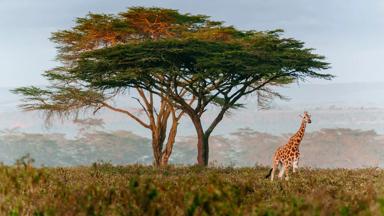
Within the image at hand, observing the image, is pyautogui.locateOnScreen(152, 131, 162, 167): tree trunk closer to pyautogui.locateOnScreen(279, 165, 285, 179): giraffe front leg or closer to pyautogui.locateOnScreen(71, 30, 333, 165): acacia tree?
pyautogui.locateOnScreen(71, 30, 333, 165): acacia tree

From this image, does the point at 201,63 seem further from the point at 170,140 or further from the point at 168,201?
the point at 168,201

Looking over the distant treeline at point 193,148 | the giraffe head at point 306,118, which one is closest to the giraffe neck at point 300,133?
the giraffe head at point 306,118

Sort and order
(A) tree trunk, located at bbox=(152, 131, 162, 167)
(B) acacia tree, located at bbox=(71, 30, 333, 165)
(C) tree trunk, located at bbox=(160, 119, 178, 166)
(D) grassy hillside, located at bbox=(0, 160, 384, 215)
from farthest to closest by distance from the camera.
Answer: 1. (A) tree trunk, located at bbox=(152, 131, 162, 167)
2. (C) tree trunk, located at bbox=(160, 119, 178, 166)
3. (B) acacia tree, located at bbox=(71, 30, 333, 165)
4. (D) grassy hillside, located at bbox=(0, 160, 384, 215)

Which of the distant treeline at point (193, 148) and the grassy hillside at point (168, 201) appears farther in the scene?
the distant treeline at point (193, 148)

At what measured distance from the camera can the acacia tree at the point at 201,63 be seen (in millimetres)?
28266

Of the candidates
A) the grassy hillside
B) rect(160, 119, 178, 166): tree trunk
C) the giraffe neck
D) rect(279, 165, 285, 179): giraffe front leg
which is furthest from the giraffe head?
rect(160, 119, 178, 166): tree trunk

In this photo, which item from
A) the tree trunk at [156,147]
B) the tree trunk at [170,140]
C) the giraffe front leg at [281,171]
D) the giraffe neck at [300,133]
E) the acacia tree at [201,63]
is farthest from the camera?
the tree trunk at [156,147]

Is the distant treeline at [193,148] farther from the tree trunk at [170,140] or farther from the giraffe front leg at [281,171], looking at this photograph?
the giraffe front leg at [281,171]

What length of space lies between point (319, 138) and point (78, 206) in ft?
486

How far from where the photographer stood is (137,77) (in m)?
29.7

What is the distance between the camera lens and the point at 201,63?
28109mm

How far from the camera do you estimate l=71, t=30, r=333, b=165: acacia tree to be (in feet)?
92.7

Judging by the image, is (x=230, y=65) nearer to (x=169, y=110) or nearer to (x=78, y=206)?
(x=169, y=110)

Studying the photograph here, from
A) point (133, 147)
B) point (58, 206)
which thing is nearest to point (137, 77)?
point (58, 206)
